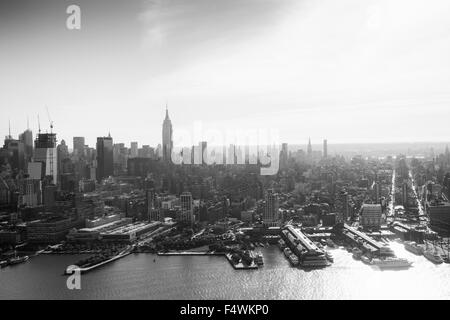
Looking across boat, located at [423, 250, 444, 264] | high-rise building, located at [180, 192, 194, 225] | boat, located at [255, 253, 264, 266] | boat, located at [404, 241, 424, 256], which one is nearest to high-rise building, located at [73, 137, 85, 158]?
high-rise building, located at [180, 192, 194, 225]

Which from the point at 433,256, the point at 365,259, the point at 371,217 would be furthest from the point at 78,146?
the point at 433,256

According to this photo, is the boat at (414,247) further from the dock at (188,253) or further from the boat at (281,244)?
the dock at (188,253)

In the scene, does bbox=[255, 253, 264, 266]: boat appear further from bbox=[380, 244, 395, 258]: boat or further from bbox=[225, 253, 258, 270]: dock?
bbox=[380, 244, 395, 258]: boat

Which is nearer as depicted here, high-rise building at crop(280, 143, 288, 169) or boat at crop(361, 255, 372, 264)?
boat at crop(361, 255, 372, 264)

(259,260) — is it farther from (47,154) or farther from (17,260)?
(47,154)

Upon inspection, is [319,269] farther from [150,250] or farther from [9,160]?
[9,160]
